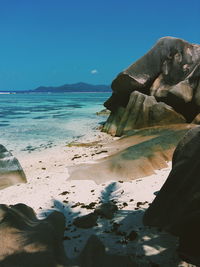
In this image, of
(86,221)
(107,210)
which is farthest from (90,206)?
(86,221)

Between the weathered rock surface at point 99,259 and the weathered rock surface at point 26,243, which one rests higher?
the weathered rock surface at point 26,243

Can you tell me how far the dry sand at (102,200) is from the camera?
15.0 ft

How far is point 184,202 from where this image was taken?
171 inches

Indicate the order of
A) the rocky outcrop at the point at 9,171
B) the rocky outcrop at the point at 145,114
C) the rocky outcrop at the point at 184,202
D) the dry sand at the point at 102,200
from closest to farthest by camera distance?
the rocky outcrop at the point at 184,202
the dry sand at the point at 102,200
the rocky outcrop at the point at 9,171
the rocky outcrop at the point at 145,114

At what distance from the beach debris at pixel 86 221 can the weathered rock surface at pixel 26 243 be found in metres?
1.28

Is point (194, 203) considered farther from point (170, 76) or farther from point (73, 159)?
point (170, 76)

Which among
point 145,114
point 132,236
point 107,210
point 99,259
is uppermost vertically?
point 99,259

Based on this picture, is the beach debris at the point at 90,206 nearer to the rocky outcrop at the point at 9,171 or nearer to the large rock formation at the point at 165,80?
the rocky outcrop at the point at 9,171

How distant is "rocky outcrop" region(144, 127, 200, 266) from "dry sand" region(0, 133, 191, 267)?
293 millimetres

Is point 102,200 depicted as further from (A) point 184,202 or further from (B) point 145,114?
(B) point 145,114

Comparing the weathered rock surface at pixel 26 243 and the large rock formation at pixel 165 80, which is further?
the large rock formation at pixel 165 80

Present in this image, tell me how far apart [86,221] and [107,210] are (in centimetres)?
64

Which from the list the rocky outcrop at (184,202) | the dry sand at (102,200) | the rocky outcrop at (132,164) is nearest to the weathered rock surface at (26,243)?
the dry sand at (102,200)

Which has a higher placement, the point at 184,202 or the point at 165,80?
the point at 165,80
